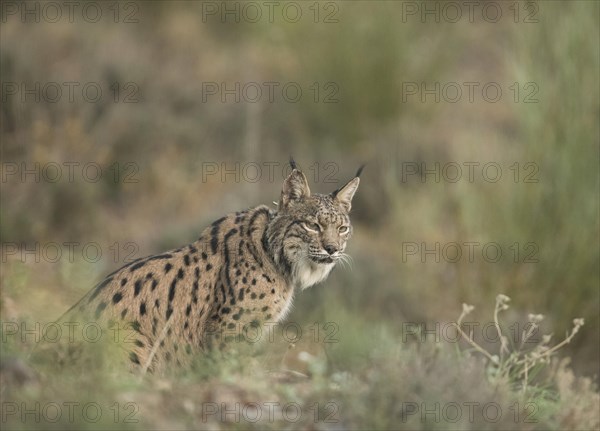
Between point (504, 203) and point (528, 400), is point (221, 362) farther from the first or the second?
point (504, 203)

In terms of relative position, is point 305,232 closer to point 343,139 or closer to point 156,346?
point 156,346

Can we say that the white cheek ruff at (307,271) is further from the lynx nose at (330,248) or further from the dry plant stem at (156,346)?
the dry plant stem at (156,346)

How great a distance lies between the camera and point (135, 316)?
6.40 metres

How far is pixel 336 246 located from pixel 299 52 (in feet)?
39.5

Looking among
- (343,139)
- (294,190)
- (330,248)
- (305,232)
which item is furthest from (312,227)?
(343,139)

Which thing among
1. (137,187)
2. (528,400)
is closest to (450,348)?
(528,400)

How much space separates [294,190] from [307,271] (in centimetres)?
50

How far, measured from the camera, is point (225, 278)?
681 cm

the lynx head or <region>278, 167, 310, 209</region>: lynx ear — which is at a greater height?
<region>278, 167, 310, 209</region>: lynx ear

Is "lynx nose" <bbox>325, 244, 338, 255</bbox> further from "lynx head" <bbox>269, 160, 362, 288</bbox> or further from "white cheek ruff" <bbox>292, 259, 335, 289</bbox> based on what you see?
"white cheek ruff" <bbox>292, 259, 335, 289</bbox>

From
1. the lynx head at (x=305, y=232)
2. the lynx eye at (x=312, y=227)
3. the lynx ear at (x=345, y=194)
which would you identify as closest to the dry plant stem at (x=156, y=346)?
the lynx head at (x=305, y=232)

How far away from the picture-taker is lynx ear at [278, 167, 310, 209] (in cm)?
705

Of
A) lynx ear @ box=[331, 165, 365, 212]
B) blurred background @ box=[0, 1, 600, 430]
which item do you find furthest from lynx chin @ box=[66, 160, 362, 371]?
blurred background @ box=[0, 1, 600, 430]

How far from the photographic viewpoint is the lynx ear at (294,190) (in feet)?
23.1
